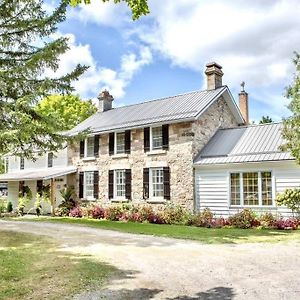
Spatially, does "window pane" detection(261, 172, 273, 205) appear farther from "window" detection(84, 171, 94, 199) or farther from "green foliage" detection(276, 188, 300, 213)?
"window" detection(84, 171, 94, 199)

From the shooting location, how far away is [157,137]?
22344 mm

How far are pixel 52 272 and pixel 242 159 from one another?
12.3 metres

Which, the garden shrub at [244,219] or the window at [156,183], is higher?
the window at [156,183]

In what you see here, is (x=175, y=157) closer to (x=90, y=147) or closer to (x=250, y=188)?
(x=250, y=188)

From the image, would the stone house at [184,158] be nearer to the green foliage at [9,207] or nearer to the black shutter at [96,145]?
the black shutter at [96,145]

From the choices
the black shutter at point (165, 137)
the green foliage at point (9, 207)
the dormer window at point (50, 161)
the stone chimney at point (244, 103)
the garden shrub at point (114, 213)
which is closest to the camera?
the black shutter at point (165, 137)

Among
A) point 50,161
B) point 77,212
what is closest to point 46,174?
point 77,212

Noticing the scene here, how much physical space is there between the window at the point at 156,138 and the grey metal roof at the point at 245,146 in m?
2.59

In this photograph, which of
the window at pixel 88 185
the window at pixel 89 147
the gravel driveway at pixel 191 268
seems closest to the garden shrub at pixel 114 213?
the window at pixel 88 185

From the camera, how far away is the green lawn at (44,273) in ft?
23.9

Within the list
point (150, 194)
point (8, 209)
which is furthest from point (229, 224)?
point (8, 209)

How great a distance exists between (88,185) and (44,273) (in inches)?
670

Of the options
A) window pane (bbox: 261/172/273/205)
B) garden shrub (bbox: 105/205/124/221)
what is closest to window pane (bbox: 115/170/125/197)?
garden shrub (bbox: 105/205/124/221)

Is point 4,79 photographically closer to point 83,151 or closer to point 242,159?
point 242,159
